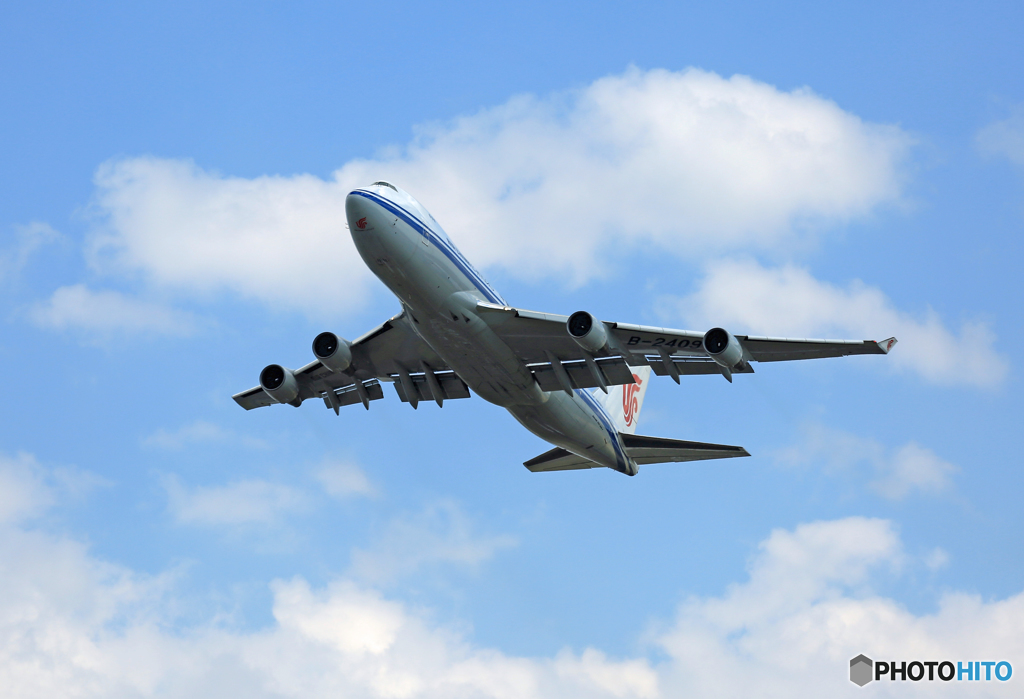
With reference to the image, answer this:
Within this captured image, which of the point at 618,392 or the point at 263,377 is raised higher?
the point at 618,392

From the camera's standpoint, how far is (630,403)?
47.1m

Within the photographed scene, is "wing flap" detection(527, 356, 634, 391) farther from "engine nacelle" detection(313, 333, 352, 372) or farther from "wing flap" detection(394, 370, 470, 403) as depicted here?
"engine nacelle" detection(313, 333, 352, 372)

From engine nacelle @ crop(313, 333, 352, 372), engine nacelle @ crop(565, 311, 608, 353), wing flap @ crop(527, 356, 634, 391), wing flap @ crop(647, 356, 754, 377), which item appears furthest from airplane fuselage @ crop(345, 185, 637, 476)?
wing flap @ crop(647, 356, 754, 377)

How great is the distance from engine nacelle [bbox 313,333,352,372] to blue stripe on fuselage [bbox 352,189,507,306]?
19.4ft

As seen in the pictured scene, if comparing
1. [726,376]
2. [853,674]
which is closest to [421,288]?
[726,376]

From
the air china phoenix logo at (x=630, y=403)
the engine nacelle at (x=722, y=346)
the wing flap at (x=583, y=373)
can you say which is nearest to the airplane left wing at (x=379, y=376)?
the wing flap at (x=583, y=373)

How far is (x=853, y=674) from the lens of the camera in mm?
32031

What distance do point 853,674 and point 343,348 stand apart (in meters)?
19.4

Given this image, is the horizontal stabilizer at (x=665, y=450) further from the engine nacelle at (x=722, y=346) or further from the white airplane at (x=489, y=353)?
the engine nacelle at (x=722, y=346)

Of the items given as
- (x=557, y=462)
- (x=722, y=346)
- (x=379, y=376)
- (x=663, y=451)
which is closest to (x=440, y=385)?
(x=379, y=376)

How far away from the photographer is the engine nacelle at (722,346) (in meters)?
31.2

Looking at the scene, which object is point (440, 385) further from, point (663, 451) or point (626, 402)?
point (626, 402)

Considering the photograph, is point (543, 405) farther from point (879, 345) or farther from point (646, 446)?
point (879, 345)

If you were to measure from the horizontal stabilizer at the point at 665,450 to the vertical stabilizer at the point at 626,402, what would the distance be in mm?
1085
